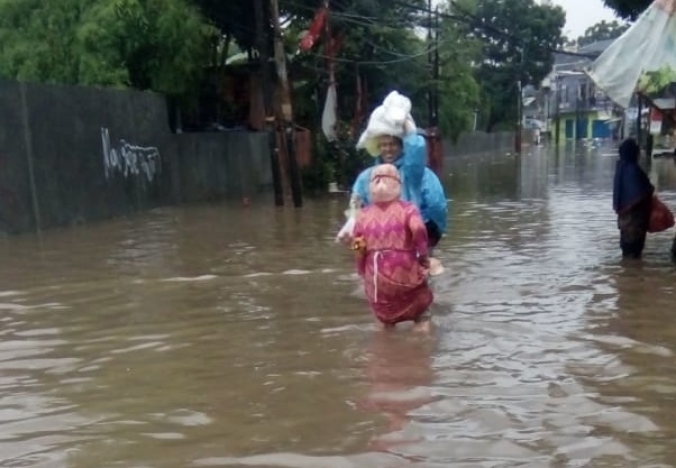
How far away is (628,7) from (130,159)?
29.0 feet

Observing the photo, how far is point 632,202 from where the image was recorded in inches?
444

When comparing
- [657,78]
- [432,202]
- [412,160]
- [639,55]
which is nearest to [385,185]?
[412,160]

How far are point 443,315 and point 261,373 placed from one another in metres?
2.27

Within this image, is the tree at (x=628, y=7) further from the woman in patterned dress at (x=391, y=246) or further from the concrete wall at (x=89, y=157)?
the woman in patterned dress at (x=391, y=246)

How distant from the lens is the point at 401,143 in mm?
7523

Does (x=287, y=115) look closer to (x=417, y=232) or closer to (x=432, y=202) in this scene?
(x=432, y=202)

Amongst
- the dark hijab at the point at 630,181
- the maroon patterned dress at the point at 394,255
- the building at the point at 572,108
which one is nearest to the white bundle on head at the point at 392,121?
the maroon patterned dress at the point at 394,255

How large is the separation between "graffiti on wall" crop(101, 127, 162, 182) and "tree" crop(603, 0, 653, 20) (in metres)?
8.20

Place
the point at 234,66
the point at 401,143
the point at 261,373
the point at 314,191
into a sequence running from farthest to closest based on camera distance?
the point at 234,66 < the point at 314,191 < the point at 401,143 < the point at 261,373

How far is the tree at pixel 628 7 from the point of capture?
14133mm

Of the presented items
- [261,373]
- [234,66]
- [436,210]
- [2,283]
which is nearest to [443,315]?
[436,210]

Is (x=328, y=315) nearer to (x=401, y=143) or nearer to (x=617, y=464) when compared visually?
(x=401, y=143)

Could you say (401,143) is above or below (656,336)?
above

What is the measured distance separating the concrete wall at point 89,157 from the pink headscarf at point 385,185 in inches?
335
